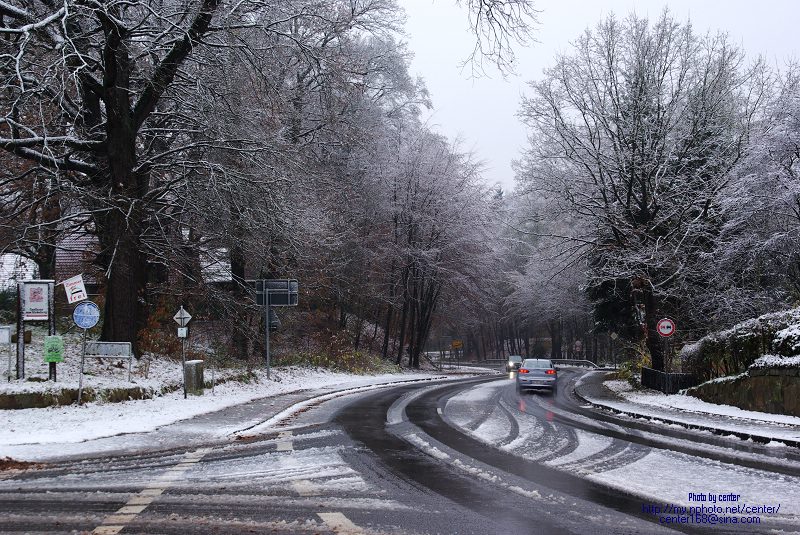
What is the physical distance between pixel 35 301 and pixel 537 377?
741 inches

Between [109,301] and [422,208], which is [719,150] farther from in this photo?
[109,301]

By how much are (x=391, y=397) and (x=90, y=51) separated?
14164mm

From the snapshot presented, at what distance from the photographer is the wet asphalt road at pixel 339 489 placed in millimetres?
6480

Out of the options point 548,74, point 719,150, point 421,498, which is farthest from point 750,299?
point 421,498

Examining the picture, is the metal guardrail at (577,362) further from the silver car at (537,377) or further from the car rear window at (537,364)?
the silver car at (537,377)

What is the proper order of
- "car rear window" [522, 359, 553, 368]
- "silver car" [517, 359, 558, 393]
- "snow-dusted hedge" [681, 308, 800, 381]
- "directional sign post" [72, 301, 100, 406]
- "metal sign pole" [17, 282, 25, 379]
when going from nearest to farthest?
"metal sign pole" [17, 282, 25, 379]
"directional sign post" [72, 301, 100, 406]
"snow-dusted hedge" [681, 308, 800, 381]
"silver car" [517, 359, 558, 393]
"car rear window" [522, 359, 553, 368]

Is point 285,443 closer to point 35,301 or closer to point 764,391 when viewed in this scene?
point 35,301

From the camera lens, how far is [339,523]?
254 inches

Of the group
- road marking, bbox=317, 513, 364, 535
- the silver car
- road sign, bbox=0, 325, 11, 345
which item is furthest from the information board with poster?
the silver car

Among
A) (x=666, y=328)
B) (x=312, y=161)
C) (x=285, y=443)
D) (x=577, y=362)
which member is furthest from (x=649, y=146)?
(x=577, y=362)

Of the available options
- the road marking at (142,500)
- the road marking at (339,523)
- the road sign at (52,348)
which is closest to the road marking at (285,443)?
the road marking at (142,500)

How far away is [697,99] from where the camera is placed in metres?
25.4

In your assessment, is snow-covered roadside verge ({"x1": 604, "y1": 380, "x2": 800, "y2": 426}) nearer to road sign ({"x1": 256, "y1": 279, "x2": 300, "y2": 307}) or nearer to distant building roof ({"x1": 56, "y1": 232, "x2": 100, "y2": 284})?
road sign ({"x1": 256, "y1": 279, "x2": 300, "y2": 307})

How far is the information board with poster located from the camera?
15.6m
